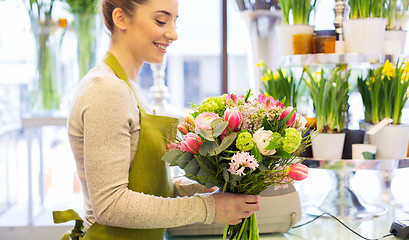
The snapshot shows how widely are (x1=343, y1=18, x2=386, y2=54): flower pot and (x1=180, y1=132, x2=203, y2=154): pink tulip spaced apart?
909mm

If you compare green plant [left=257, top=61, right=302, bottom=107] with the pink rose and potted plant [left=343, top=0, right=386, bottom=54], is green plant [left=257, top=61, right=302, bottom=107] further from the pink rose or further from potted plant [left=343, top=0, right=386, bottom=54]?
the pink rose

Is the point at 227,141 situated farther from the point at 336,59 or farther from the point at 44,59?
the point at 44,59

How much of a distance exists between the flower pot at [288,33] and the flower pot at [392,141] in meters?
0.44

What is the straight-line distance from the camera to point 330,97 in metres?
1.71

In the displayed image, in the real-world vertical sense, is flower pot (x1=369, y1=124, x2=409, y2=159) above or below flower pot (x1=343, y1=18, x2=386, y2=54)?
below

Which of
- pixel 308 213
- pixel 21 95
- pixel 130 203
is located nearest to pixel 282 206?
pixel 308 213

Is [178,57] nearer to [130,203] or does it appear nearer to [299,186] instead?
[299,186]

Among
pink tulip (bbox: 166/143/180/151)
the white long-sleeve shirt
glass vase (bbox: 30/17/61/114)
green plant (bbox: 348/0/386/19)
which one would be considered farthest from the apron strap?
glass vase (bbox: 30/17/61/114)

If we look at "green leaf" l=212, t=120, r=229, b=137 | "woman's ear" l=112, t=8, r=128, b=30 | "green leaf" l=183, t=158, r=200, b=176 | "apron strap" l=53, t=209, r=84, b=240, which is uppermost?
"woman's ear" l=112, t=8, r=128, b=30

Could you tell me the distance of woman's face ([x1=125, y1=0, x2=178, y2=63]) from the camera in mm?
1171

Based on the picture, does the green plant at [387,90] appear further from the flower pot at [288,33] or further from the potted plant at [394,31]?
the flower pot at [288,33]

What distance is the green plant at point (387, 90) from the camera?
5.56 ft

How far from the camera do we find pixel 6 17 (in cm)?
267

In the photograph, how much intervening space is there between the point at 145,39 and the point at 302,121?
432 millimetres
